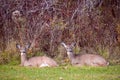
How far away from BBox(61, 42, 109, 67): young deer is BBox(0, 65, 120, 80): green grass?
669 millimetres

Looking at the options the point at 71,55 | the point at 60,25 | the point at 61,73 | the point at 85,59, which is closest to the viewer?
the point at 61,73

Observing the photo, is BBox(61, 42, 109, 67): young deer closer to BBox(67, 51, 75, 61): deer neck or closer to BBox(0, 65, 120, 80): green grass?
BBox(67, 51, 75, 61): deer neck

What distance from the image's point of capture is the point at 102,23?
18.3 m

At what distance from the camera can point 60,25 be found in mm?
17734

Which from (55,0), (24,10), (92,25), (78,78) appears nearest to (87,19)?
(92,25)

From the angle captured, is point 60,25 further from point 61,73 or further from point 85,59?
point 61,73

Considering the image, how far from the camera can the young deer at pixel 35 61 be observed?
14567 mm

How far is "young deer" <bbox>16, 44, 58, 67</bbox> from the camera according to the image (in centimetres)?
1457

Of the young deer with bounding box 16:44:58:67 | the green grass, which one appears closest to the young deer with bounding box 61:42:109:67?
the green grass

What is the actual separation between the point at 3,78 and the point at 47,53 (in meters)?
5.11

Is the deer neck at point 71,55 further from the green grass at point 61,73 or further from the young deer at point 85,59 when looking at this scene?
the green grass at point 61,73

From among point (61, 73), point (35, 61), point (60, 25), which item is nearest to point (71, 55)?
point (35, 61)

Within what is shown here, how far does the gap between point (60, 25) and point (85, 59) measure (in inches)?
115

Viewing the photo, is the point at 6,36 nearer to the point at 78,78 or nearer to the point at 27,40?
the point at 27,40
